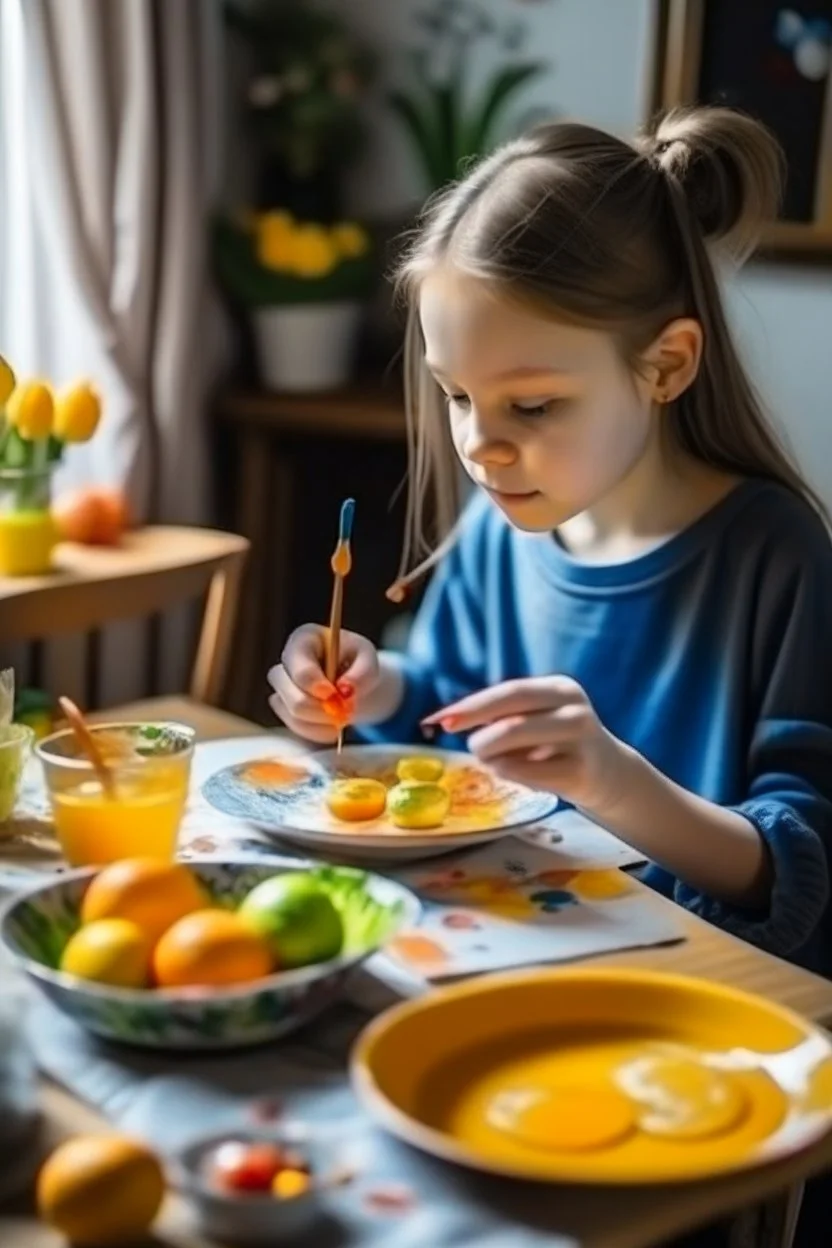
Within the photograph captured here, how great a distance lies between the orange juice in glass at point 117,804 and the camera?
4.27ft

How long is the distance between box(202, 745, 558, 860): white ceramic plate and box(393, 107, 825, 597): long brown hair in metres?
0.29

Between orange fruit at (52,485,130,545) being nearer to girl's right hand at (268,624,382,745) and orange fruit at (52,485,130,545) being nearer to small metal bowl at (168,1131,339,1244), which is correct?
girl's right hand at (268,624,382,745)

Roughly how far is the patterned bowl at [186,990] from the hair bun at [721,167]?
2.62 ft

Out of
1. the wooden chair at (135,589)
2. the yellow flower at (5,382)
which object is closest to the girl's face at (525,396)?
the yellow flower at (5,382)

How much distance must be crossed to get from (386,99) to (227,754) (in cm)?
171

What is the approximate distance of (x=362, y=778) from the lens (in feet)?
4.99

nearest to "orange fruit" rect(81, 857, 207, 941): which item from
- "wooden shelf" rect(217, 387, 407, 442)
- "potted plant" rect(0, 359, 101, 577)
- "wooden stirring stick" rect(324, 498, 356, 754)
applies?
"wooden stirring stick" rect(324, 498, 356, 754)

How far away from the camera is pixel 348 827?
1.39 metres

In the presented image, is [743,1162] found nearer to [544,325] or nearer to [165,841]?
[165,841]

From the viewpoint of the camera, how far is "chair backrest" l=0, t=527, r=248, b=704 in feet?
7.54

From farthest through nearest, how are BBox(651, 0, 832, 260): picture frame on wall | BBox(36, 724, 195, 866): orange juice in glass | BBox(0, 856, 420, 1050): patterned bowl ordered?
BBox(651, 0, 832, 260): picture frame on wall
BBox(36, 724, 195, 866): orange juice in glass
BBox(0, 856, 420, 1050): patterned bowl

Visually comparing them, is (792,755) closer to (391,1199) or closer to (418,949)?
(418,949)

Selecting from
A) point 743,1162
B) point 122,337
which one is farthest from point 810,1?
point 743,1162

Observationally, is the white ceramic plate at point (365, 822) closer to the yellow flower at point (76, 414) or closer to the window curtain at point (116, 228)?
the yellow flower at point (76, 414)
